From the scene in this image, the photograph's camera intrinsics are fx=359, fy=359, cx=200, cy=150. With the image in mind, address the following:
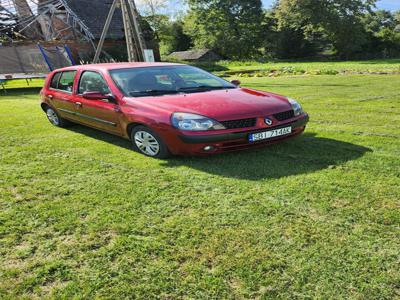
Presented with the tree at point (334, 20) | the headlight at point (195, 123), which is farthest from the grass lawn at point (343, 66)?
the headlight at point (195, 123)

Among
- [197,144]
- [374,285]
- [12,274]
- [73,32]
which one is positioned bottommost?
[374,285]

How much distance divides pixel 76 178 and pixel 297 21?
5606 cm

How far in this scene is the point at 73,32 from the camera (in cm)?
3097

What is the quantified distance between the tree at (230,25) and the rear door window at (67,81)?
54.4m

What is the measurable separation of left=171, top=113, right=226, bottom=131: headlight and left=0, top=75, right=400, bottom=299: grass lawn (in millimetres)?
493

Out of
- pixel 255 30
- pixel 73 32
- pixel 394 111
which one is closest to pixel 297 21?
pixel 255 30

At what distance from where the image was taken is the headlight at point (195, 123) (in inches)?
176

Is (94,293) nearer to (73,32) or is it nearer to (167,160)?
(167,160)

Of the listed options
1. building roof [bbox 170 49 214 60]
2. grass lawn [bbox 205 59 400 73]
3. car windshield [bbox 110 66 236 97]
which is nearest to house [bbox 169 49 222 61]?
building roof [bbox 170 49 214 60]

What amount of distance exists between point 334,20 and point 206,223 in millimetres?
56203

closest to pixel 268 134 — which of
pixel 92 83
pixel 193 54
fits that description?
pixel 92 83

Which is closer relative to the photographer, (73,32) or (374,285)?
(374,285)

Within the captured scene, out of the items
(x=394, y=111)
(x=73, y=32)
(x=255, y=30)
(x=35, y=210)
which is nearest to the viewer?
(x=35, y=210)

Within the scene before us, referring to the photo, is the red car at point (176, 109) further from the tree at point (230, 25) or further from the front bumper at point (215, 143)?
the tree at point (230, 25)
